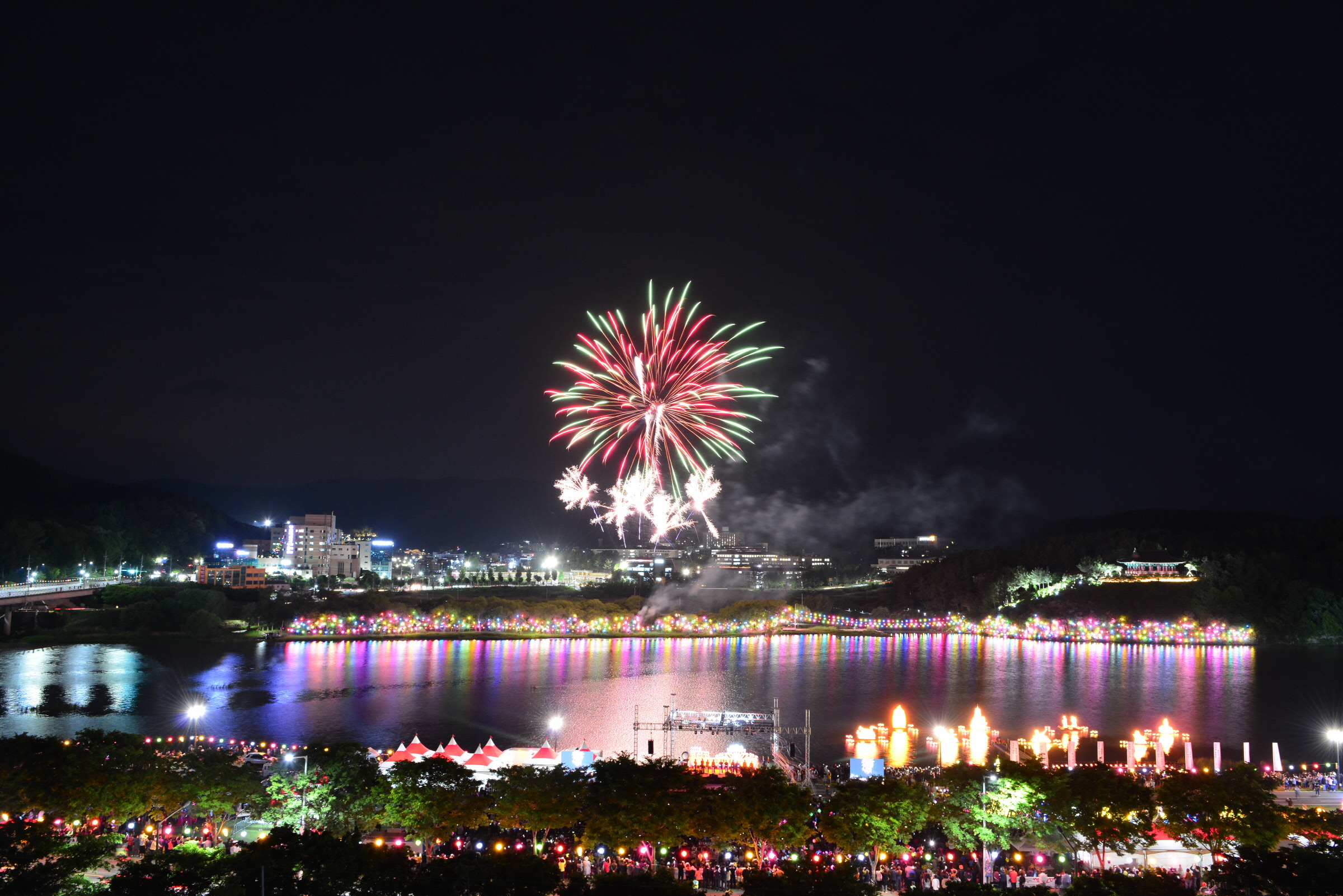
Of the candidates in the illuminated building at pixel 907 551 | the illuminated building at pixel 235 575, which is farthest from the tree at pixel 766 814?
the illuminated building at pixel 907 551

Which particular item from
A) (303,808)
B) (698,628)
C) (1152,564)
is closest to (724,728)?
(303,808)

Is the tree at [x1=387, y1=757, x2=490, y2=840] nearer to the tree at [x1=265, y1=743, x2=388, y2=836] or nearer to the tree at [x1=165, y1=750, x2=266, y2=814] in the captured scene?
the tree at [x1=265, y1=743, x2=388, y2=836]

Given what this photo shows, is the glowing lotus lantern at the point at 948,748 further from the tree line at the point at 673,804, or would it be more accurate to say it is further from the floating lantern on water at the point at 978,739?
the tree line at the point at 673,804

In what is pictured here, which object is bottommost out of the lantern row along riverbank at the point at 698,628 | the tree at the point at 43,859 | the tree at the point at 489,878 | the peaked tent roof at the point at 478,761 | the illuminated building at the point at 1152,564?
the lantern row along riverbank at the point at 698,628

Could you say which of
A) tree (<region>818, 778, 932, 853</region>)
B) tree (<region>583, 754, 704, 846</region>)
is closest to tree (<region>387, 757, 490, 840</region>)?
tree (<region>583, 754, 704, 846</region>)

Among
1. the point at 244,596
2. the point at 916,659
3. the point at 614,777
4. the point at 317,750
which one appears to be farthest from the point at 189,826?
the point at 244,596

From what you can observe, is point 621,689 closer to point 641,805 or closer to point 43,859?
point 641,805

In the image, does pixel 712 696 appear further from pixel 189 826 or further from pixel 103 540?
pixel 103 540
